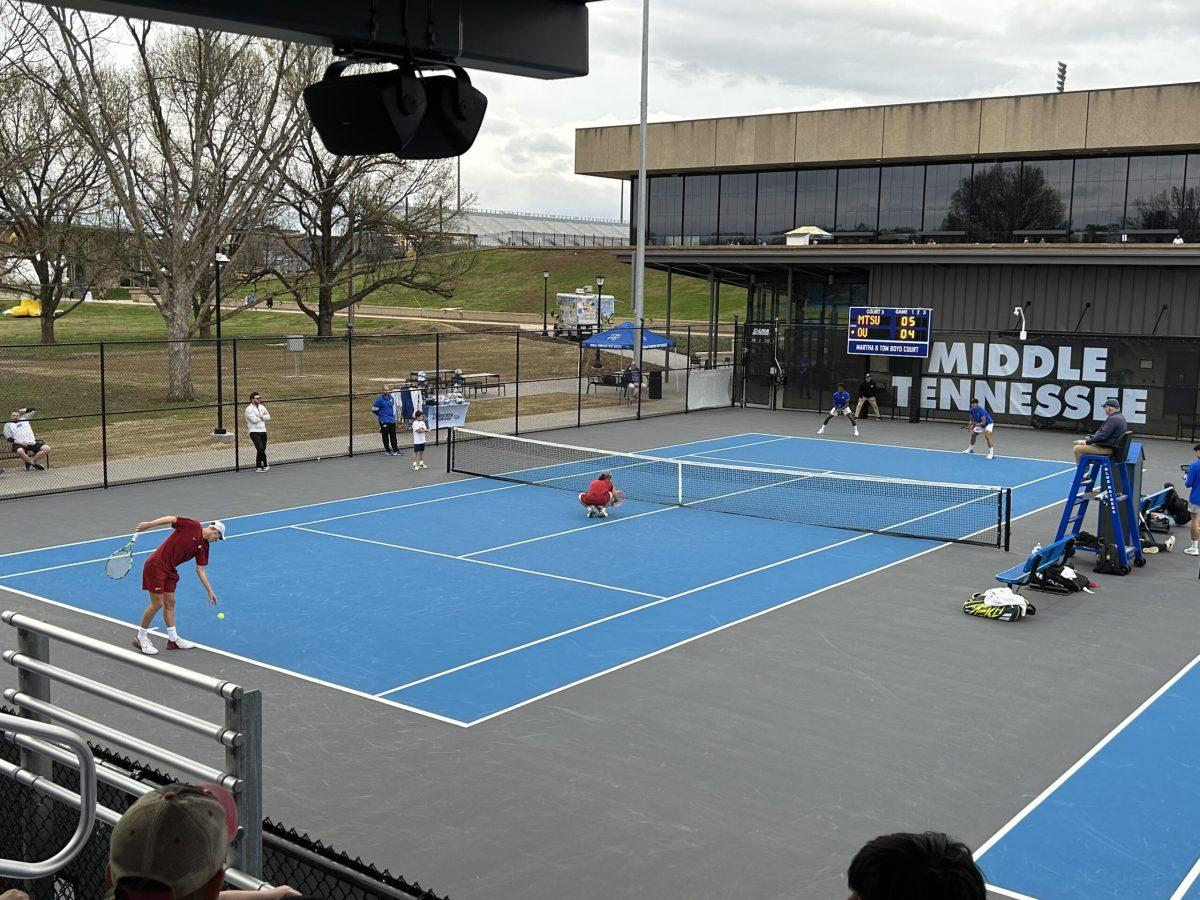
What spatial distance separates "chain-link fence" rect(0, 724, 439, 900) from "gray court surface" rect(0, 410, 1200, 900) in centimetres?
329

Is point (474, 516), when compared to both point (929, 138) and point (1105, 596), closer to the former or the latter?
point (1105, 596)

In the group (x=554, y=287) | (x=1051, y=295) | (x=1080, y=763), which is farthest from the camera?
(x=554, y=287)

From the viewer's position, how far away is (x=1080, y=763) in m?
11.2

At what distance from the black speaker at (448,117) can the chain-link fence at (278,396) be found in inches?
613

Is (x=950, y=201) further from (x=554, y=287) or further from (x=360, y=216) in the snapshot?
(x=554, y=287)

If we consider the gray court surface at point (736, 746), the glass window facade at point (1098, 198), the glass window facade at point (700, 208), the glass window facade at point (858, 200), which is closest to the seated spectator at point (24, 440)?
the gray court surface at point (736, 746)

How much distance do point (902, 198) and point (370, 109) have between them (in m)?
43.1

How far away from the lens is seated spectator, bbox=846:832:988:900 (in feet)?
10.0

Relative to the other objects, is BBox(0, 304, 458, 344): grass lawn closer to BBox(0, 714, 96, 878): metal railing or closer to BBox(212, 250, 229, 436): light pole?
BBox(212, 250, 229, 436): light pole

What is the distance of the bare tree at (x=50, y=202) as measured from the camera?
41.6 m

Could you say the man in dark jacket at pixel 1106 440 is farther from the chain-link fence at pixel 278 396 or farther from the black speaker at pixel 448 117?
the chain-link fence at pixel 278 396

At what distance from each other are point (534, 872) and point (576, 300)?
5825 cm

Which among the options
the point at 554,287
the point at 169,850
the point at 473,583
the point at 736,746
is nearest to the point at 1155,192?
the point at 473,583

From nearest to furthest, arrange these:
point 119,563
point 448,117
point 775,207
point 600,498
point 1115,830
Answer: point 448,117, point 1115,830, point 119,563, point 600,498, point 775,207
